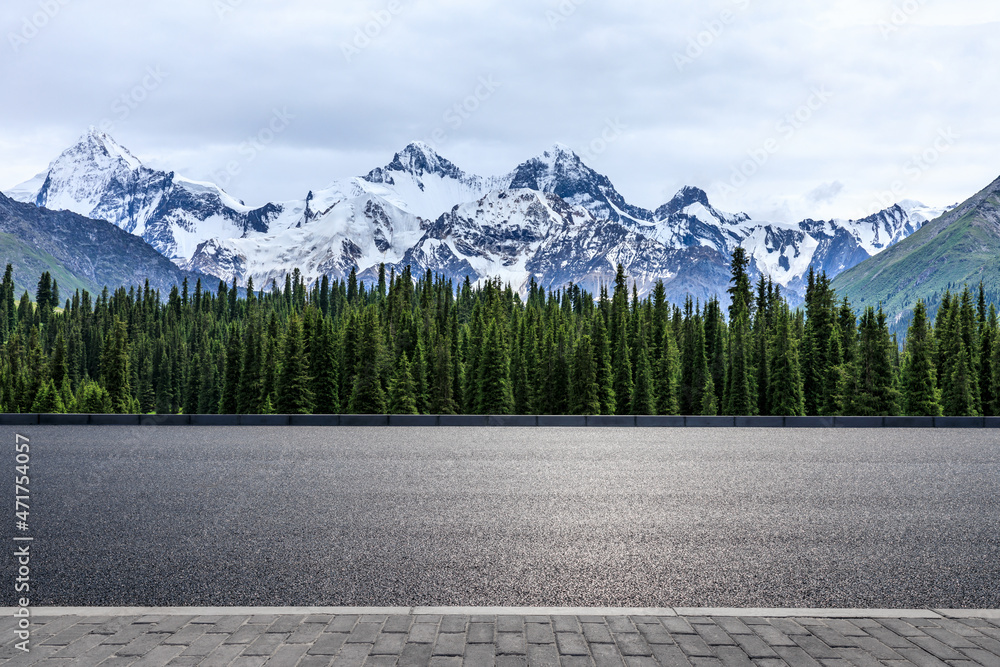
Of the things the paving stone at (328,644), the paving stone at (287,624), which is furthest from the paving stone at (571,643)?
the paving stone at (287,624)

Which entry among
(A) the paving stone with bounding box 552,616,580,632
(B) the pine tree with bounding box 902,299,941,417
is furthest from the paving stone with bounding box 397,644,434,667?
(B) the pine tree with bounding box 902,299,941,417

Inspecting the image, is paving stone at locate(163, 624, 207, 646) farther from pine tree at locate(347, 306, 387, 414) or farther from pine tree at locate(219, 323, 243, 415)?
pine tree at locate(219, 323, 243, 415)

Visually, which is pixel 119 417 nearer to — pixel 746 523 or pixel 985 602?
pixel 746 523

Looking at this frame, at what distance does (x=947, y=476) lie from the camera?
1736 centimetres

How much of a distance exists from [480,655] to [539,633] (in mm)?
670

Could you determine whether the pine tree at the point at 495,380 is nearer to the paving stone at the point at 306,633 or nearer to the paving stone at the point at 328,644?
the paving stone at the point at 306,633

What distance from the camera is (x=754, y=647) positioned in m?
5.81

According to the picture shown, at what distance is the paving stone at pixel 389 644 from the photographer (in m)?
5.65

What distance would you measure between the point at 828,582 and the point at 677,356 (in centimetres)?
9432

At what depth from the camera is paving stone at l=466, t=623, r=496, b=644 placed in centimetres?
592

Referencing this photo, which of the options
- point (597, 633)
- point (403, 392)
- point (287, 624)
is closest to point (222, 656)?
point (287, 624)

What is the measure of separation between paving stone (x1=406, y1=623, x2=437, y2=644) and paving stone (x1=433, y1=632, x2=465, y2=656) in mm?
64

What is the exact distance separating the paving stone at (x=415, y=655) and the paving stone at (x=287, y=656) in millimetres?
759

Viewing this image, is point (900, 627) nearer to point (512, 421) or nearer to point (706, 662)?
point (706, 662)
